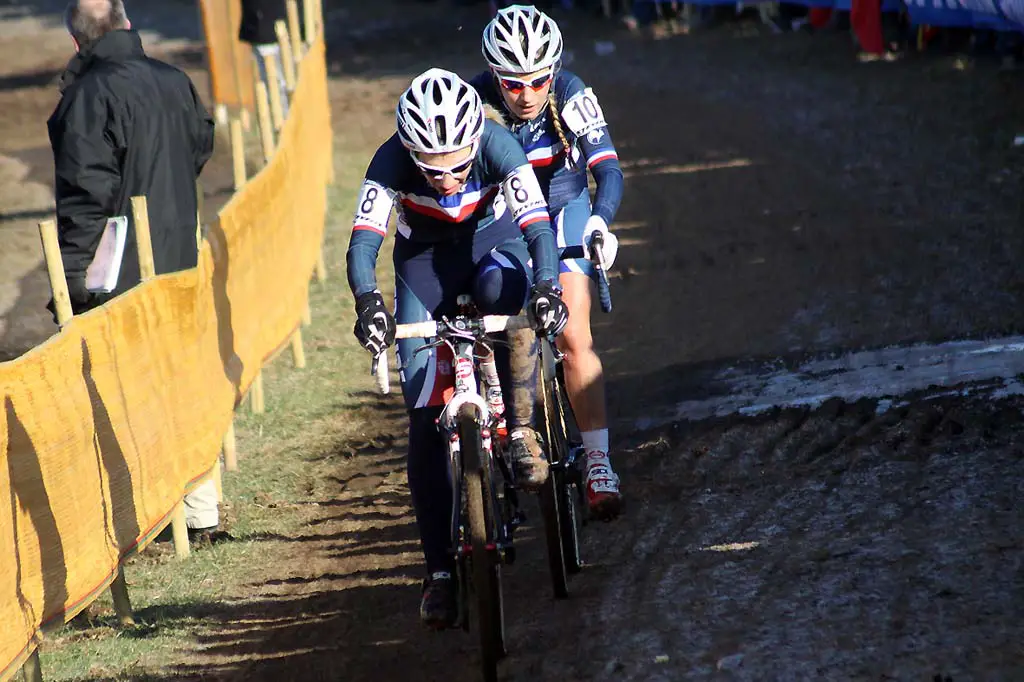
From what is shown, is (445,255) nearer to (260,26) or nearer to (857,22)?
(260,26)

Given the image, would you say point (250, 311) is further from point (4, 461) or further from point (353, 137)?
point (353, 137)

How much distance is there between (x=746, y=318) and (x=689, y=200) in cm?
465

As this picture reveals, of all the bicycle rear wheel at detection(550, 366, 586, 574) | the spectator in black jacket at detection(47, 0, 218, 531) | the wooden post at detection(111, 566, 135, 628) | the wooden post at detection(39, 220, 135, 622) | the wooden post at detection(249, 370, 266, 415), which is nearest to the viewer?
the wooden post at detection(39, 220, 135, 622)

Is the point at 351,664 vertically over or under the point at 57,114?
under

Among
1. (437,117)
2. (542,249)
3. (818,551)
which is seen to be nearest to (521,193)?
(542,249)

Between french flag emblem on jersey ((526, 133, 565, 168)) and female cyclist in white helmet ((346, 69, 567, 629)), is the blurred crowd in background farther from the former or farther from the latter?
female cyclist in white helmet ((346, 69, 567, 629))

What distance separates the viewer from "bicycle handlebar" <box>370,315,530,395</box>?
5.93 m

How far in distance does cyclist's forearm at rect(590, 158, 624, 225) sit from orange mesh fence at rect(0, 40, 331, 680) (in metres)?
2.28

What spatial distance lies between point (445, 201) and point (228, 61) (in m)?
15.7

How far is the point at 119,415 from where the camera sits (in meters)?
6.93

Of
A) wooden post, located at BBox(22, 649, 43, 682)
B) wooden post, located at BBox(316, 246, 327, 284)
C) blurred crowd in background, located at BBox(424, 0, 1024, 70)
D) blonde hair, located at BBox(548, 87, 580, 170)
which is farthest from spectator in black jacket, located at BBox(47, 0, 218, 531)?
blurred crowd in background, located at BBox(424, 0, 1024, 70)

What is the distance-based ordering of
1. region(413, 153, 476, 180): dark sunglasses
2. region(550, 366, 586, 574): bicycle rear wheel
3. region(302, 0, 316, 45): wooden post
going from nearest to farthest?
region(413, 153, 476, 180): dark sunglasses < region(550, 366, 586, 574): bicycle rear wheel < region(302, 0, 316, 45): wooden post

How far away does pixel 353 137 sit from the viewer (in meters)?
21.8

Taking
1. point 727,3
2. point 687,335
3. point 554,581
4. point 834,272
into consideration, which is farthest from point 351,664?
point 727,3
